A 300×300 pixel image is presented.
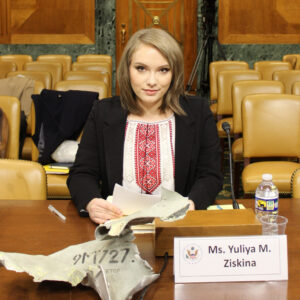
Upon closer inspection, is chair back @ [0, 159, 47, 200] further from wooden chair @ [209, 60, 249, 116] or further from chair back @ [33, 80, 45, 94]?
wooden chair @ [209, 60, 249, 116]

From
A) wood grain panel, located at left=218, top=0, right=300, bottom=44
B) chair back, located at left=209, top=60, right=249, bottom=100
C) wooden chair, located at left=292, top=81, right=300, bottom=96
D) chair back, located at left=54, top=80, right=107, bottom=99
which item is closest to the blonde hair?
chair back, located at left=54, top=80, right=107, bottom=99

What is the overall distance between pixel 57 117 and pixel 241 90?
57.3 inches

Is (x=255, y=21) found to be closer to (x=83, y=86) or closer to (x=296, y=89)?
(x=296, y=89)

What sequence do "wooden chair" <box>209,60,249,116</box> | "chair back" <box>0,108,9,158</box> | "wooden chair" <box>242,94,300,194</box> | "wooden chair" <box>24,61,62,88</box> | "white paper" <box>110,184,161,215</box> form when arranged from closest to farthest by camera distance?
1. "white paper" <box>110,184,161,215</box>
2. "chair back" <box>0,108,9,158</box>
3. "wooden chair" <box>242,94,300,194</box>
4. "wooden chair" <box>209,60,249,116</box>
5. "wooden chair" <box>24,61,62,88</box>

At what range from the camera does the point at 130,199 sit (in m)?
1.39

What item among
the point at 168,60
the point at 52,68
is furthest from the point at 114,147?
the point at 52,68

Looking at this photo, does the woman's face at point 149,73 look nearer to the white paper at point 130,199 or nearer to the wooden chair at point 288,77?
the white paper at point 130,199

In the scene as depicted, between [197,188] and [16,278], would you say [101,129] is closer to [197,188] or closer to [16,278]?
[197,188]

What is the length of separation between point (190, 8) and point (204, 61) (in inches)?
45.5

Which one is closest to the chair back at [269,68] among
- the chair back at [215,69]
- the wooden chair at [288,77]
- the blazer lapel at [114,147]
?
the chair back at [215,69]

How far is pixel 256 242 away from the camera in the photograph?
107 cm

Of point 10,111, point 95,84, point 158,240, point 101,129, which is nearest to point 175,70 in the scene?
point 101,129

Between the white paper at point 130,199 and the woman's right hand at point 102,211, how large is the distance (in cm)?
2

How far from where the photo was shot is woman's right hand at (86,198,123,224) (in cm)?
141
